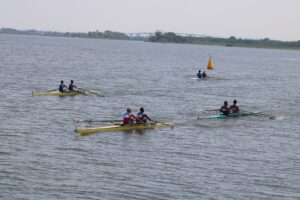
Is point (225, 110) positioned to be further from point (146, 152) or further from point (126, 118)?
point (146, 152)

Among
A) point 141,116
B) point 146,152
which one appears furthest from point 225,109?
point 146,152

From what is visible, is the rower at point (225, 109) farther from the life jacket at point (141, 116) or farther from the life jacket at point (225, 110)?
the life jacket at point (141, 116)

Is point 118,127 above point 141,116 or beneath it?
beneath

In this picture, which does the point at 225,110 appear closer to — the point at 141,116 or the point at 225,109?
the point at 225,109

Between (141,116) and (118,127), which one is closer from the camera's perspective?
(118,127)

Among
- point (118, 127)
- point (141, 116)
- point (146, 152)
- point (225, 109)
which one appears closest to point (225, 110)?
point (225, 109)

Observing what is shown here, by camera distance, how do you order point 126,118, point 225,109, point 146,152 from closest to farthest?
point 146,152 → point 126,118 → point 225,109

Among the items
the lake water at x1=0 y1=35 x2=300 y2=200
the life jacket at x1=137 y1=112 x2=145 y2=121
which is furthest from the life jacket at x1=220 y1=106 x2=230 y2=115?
the life jacket at x1=137 y1=112 x2=145 y2=121

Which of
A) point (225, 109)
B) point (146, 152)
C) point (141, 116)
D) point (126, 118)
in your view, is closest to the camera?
point (146, 152)

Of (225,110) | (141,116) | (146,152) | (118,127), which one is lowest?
(146,152)

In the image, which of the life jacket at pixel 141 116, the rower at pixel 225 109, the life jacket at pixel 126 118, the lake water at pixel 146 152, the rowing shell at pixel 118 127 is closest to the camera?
the lake water at pixel 146 152

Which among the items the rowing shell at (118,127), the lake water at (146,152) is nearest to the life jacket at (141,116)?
the rowing shell at (118,127)

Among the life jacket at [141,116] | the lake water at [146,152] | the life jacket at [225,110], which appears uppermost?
the life jacket at [141,116]

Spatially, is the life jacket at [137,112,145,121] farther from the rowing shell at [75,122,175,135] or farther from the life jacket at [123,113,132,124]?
the life jacket at [123,113,132,124]
